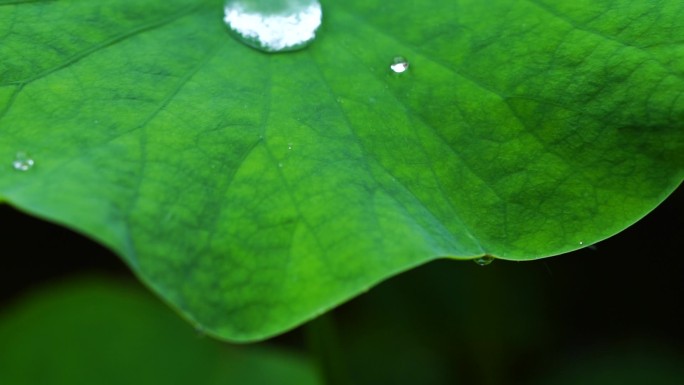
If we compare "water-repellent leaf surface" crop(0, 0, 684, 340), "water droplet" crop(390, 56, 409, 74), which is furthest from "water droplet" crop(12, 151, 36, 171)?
"water droplet" crop(390, 56, 409, 74)

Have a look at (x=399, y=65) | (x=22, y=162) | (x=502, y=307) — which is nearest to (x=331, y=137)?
(x=399, y=65)

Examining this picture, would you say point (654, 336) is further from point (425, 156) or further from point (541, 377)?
point (425, 156)

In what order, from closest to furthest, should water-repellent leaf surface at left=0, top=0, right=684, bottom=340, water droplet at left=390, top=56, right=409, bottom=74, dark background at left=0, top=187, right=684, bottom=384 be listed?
water-repellent leaf surface at left=0, top=0, right=684, bottom=340 < water droplet at left=390, top=56, right=409, bottom=74 < dark background at left=0, top=187, right=684, bottom=384

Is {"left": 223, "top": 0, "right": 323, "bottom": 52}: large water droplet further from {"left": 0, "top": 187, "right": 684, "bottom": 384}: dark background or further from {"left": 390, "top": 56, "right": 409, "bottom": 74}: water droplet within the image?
{"left": 0, "top": 187, "right": 684, "bottom": 384}: dark background

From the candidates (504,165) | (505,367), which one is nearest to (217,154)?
(504,165)

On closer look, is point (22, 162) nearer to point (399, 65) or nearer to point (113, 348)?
point (399, 65)

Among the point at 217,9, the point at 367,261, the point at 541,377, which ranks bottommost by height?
the point at 541,377
